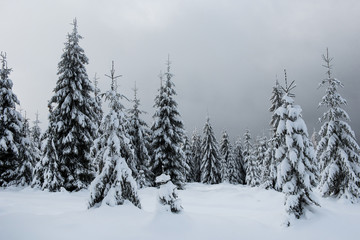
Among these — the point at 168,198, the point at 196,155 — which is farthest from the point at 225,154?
the point at 168,198

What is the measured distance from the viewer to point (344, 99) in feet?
60.4

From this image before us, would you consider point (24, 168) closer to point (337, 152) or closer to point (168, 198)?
point (168, 198)

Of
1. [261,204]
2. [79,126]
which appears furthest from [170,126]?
[261,204]

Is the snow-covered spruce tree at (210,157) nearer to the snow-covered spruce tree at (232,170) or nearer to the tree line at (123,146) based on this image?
the snow-covered spruce tree at (232,170)

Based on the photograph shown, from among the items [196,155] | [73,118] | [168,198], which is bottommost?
[168,198]

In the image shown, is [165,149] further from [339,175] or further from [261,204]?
[339,175]

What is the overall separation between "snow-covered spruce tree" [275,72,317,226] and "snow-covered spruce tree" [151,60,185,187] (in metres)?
15.2

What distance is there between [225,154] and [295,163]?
43089 mm

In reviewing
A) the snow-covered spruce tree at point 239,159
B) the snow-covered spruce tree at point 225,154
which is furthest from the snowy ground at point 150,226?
the snow-covered spruce tree at point 239,159

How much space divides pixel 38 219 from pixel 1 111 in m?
17.6

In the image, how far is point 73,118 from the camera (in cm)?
1895

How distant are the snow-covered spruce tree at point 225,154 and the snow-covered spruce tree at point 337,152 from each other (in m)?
34.1


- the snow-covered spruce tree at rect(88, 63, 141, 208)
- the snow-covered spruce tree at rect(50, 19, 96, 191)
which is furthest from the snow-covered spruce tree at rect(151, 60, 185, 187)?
the snow-covered spruce tree at rect(88, 63, 141, 208)

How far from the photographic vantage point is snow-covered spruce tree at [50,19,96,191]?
741 inches
